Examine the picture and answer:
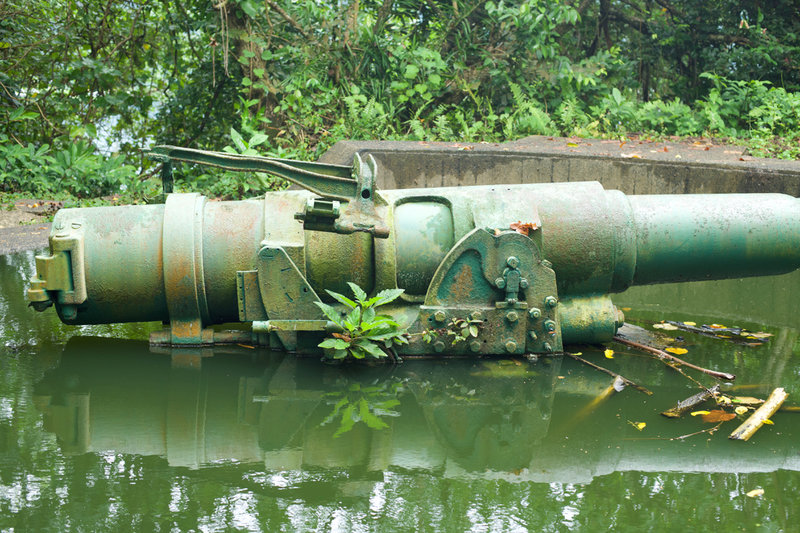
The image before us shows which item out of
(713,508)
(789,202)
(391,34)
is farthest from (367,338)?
(391,34)

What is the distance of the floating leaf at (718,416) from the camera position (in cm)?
315

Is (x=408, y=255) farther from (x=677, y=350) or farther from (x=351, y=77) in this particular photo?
(x=351, y=77)

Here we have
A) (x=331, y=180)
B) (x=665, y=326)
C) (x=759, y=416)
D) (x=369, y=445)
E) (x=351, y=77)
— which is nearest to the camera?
(x=369, y=445)

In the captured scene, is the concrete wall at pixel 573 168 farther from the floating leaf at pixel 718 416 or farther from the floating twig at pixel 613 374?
the floating leaf at pixel 718 416

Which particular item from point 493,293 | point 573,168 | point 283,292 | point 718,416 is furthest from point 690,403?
point 573,168

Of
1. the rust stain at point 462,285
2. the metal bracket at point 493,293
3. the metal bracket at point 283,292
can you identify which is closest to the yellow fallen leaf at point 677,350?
the metal bracket at point 493,293

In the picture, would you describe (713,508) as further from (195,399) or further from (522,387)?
(195,399)

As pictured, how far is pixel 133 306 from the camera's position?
378cm

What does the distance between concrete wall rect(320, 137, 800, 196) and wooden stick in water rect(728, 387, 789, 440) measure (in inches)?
129

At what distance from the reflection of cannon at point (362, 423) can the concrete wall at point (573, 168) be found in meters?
3.15

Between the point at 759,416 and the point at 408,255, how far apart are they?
157 centimetres

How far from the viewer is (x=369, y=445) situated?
2.91 meters

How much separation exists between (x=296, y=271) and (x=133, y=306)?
81cm

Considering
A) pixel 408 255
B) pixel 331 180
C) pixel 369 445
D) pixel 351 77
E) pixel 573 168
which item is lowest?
pixel 369 445
